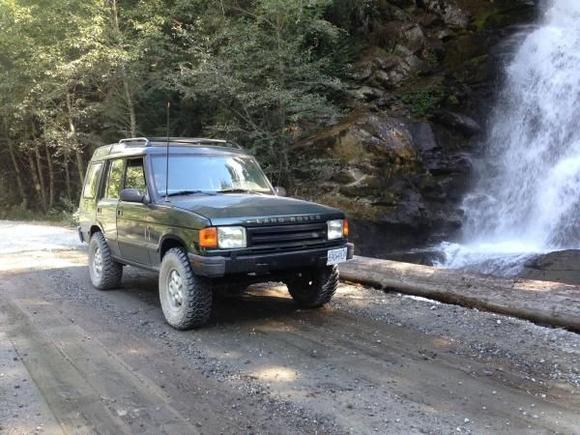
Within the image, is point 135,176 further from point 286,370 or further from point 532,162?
point 532,162

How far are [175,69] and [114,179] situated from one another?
462 inches

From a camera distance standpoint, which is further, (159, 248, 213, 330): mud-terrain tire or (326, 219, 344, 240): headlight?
(326, 219, 344, 240): headlight

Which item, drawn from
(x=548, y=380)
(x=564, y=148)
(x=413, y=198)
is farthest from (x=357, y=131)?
(x=548, y=380)

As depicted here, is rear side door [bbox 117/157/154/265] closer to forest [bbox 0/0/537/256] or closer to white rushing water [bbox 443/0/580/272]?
white rushing water [bbox 443/0/580/272]

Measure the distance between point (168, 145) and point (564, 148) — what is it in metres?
13.2

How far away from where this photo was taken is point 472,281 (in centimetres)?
721

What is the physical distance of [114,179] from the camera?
7934mm

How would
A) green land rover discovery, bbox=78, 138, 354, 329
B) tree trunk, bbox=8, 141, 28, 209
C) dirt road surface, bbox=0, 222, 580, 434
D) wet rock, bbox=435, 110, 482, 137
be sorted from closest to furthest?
dirt road surface, bbox=0, 222, 580, 434 < green land rover discovery, bbox=78, 138, 354, 329 < wet rock, bbox=435, 110, 482, 137 < tree trunk, bbox=8, 141, 28, 209

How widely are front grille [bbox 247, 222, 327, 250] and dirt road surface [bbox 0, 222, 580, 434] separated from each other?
36.6 inches

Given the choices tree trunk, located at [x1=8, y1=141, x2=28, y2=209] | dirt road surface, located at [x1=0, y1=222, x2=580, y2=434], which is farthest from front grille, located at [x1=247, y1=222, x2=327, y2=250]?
tree trunk, located at [x1=8, y1=141, x2=28, y2=209]

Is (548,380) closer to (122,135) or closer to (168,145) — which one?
(168,145)

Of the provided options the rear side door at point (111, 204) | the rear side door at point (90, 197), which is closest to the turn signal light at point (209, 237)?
the rear side door at point (111, 204)

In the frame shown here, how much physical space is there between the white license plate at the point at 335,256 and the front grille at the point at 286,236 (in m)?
0.16

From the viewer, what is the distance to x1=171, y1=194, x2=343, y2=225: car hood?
18.7 feet
